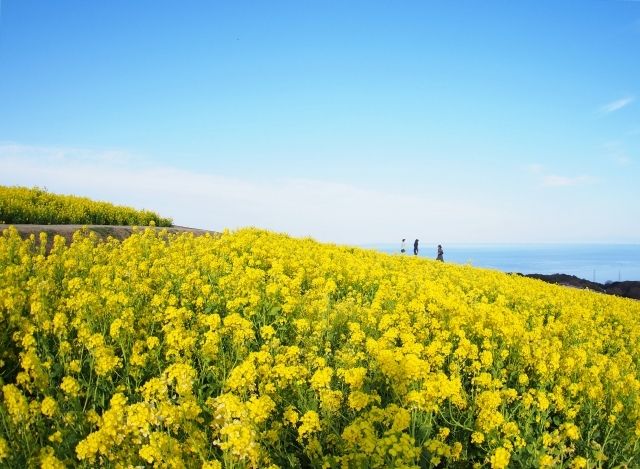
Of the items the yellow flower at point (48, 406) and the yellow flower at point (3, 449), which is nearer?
the yellow flower at point (3, 449)

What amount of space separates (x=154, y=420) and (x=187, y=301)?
3471mm

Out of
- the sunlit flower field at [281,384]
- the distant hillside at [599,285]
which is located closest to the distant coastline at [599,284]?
the distant hillside at [599,285]

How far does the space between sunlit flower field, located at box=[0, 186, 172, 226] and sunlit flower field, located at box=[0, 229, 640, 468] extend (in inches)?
344

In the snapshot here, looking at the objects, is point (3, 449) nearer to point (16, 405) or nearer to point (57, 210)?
point (16, 405)

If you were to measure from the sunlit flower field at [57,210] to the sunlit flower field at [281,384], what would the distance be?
28.7 feet

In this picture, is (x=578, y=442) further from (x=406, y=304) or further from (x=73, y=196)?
(x=73, y=196)

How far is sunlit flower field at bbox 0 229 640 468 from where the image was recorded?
3.52m

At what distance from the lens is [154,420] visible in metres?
3.53

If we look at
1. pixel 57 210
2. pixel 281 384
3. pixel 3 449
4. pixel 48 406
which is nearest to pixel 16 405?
pixel 48 406

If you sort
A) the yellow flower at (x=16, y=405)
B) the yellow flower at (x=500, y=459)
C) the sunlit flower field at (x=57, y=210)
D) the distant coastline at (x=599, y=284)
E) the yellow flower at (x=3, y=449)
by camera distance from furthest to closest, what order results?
the distant coastline at (x=599, y=284) < the sunlit flower field at (x=57, y=210) < the yellow flower at (x=16, y=405) < the yellow flower at (x=500, y=459) < the yellow flower at (x=3, y=449)

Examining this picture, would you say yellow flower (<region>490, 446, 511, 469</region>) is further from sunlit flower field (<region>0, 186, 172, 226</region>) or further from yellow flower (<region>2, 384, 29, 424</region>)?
sunlit flower field (<region>0, 186, 172, 226</region>)

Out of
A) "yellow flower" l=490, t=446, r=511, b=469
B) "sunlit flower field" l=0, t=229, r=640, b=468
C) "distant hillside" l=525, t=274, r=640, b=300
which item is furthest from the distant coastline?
"yellow flower" l=490, t=446, r=511, b=469

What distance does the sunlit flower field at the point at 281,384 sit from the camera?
11.6 feet

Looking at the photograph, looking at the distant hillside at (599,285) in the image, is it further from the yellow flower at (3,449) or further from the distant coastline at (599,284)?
the yellow flower at (3,449)
